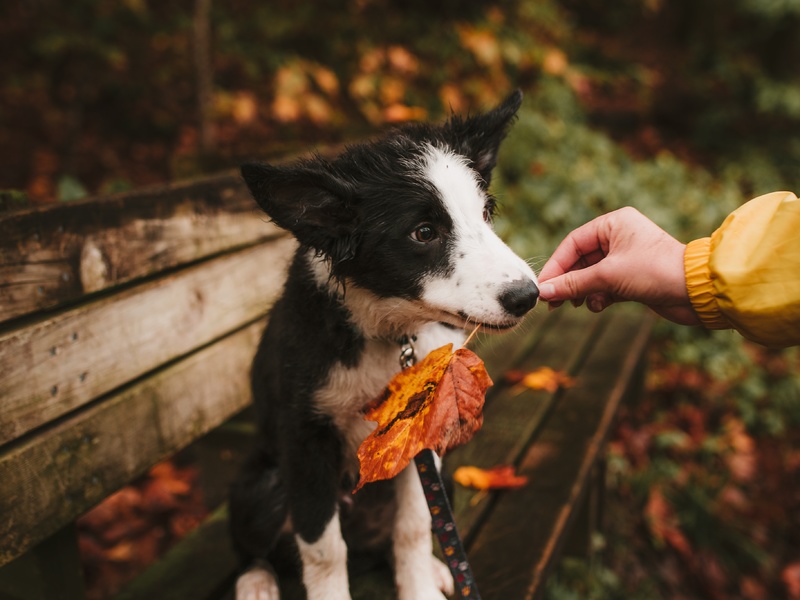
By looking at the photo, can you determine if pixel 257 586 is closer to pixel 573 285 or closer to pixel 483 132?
pixel 573 285

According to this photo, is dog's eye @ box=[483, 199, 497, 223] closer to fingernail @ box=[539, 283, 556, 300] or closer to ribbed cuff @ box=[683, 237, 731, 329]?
fingernail @ box=[539, 283, 556, 300]

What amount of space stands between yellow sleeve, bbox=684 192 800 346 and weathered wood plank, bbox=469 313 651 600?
102 centimetres

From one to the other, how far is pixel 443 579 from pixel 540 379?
145cm

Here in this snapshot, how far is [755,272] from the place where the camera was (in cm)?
168

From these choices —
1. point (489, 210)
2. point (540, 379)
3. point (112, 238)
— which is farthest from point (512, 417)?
point (112, 238)

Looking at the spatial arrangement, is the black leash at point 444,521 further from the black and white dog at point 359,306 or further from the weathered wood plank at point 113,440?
the weathered wood plank at point 113,440

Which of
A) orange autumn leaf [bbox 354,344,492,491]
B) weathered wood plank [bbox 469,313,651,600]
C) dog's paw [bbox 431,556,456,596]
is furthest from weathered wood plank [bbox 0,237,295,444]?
weathered wood plank [bbox 469,313,651,600]

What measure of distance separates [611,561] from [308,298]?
2699mm

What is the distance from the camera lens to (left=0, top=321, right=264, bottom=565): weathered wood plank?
1903 mm

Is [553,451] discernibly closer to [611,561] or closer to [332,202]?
[611,561]

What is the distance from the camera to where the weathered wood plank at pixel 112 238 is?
73.4 inches

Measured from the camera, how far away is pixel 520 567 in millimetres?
2203

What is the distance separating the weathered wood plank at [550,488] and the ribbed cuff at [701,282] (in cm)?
100

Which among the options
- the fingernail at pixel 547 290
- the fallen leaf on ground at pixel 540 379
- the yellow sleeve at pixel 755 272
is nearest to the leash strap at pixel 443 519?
the fingernail at pixel 547 290
